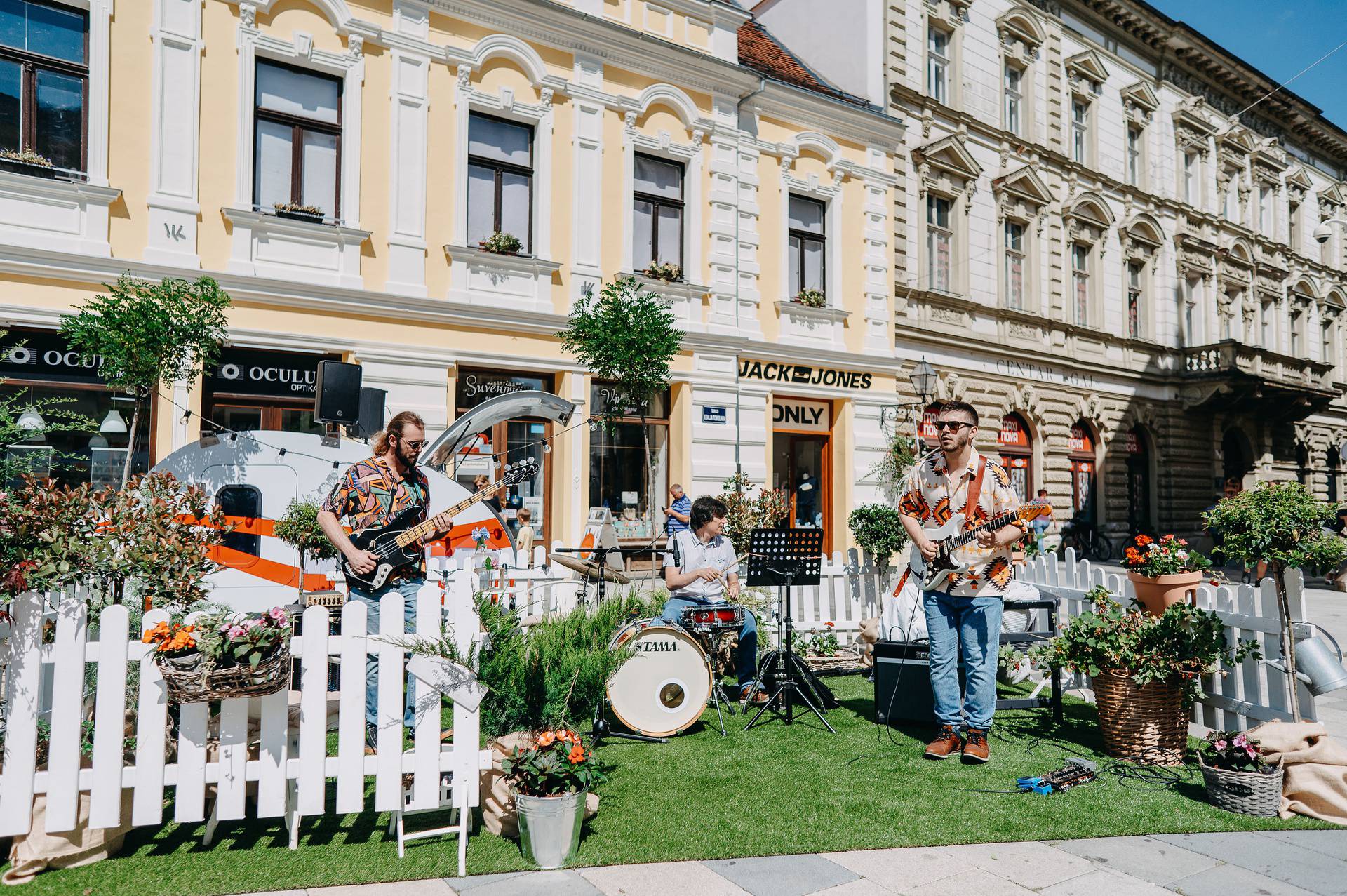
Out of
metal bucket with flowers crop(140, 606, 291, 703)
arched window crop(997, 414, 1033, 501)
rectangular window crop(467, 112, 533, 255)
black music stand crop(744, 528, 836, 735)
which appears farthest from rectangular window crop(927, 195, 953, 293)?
metal bucket with flowers crop(140, 606, 291, 703)

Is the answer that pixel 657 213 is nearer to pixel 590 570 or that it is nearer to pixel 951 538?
pixel 590 570

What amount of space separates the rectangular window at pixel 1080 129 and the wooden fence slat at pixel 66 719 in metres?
21.6

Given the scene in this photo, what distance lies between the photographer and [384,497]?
480 centimetres

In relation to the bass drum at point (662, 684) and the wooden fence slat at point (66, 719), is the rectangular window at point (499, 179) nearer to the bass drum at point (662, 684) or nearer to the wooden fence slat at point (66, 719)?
the bass drum at point (662, 684)

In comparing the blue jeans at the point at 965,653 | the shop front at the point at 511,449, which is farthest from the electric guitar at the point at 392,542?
A: the shop front at the point at 511,449

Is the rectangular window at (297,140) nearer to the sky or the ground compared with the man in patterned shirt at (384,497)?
nearer to the sky

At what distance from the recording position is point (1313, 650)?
16.5 ft

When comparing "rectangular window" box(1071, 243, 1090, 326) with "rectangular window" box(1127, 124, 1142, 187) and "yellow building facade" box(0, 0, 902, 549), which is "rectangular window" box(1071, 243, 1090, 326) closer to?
"rectangular window" box(1127, 124, 1142, 187)

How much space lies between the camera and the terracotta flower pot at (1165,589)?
562 centimetres

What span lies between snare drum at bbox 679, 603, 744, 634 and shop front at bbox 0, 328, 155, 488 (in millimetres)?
6440

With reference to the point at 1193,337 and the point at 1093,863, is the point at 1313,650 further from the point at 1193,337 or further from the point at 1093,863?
the point at 1193,337

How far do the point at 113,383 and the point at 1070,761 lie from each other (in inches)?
348

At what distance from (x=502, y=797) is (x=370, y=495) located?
5.89 feet

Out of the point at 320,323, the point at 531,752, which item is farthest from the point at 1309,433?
the point at 531,752
